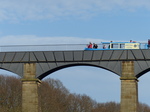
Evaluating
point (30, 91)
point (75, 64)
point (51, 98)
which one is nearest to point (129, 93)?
point (75, 64)

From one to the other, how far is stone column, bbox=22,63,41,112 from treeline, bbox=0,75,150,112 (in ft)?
87.6

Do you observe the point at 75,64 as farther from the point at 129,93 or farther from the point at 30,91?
the point at 129,93

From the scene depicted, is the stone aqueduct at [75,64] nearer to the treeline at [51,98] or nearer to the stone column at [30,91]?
the stone column at [30,91]

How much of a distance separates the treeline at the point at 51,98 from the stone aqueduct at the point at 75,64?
2616 cm

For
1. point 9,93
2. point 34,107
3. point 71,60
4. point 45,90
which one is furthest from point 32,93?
point 45,90

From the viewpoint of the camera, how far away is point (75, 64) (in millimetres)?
65625

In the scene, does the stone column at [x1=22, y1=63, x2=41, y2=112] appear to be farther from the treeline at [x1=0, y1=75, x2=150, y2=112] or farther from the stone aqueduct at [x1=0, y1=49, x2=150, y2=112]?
the treeline at [x1=0, y1=75, x2=150, y2=112]

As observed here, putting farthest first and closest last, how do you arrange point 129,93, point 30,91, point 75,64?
point 75,64 → point 30,91 → point 129,93

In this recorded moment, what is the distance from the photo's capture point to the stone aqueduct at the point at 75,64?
62.9 metres

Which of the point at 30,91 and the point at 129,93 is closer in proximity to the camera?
the point at 129,93

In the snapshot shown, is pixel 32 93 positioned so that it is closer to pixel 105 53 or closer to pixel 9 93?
pixel 105 53

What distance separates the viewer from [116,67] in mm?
64062

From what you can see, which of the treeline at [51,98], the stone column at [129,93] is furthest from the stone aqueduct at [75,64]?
the treeline at [51,98]

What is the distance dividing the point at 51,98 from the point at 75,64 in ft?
148
